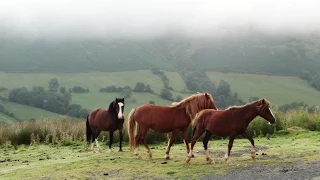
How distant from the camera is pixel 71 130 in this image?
2150cm

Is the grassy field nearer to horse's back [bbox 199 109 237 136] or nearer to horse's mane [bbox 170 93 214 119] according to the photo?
horse's back [bbox 199 109 237 136]

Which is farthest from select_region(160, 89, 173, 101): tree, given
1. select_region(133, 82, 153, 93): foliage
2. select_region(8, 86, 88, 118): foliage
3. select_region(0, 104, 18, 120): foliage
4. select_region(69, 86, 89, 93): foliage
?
select_region(0, 104, 18, 120): foliage

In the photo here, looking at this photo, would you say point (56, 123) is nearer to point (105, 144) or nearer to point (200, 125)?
point (105, 144)

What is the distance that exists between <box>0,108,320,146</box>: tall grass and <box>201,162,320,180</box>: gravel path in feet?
28.6

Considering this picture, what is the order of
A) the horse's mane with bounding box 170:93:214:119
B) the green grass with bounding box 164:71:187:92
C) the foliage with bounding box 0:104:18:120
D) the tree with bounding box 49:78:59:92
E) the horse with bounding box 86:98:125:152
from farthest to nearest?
the green grass with bounding box 164:71:187:92, the tree with bounding box 49:78:59:92, the foliage with bounding box 0:104:18:120, the horse with bounding box 86:98:125:152, the horse's mane with bounding box 170:93:214:119

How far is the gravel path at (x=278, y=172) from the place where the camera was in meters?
9.64

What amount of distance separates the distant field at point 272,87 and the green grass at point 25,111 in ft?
137

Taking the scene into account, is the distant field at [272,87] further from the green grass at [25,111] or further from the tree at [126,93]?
the green grass at [25,111]

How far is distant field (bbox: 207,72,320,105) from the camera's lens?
9474cm

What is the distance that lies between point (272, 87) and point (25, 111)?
5875 centimetres

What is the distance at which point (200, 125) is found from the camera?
13.0m

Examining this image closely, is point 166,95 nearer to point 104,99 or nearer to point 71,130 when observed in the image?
point 104,99

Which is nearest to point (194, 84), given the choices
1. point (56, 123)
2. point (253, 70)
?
point (253, 70)

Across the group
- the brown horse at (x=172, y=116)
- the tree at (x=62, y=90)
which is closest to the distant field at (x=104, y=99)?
the tree at (x=62, y=90)
